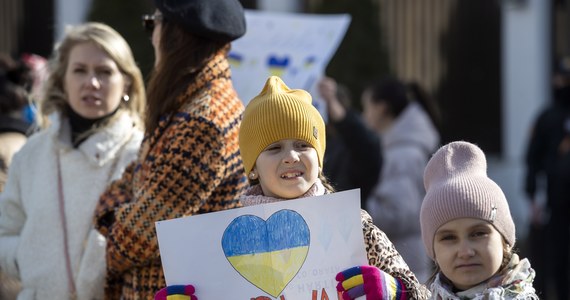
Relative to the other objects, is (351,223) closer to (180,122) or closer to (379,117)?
(180,122)

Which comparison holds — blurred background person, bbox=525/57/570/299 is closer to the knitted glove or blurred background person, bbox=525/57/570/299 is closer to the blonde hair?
the blonde hair

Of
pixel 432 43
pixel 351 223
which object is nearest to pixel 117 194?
pixel 351 223

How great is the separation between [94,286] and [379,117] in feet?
12.9

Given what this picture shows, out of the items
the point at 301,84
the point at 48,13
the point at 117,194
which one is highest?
the point at 48,13

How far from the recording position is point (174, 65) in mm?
4227

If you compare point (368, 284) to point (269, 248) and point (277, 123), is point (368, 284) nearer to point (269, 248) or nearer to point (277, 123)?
point (269, 248)

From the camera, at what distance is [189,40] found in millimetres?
4254

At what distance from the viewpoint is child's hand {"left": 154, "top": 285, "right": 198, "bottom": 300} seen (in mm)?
3398

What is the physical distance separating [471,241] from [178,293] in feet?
2.79

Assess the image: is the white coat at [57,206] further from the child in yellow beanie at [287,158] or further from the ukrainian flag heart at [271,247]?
the ukrainian flag heart at [271,247]

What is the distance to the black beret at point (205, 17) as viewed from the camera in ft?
13.7

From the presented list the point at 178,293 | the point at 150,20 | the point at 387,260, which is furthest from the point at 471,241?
the point at 150,20

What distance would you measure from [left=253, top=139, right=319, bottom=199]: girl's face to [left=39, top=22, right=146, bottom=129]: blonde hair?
5.18 feet

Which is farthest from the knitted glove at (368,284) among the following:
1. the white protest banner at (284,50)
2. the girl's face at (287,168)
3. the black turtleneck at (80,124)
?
the white protest banner at (284,50)
